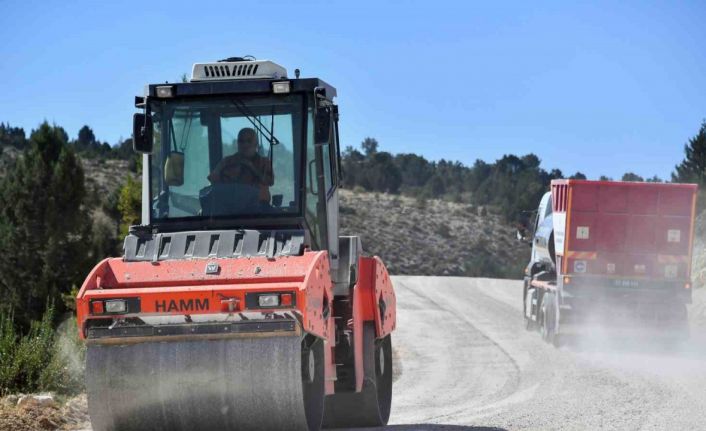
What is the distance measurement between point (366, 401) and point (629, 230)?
38.8 feet

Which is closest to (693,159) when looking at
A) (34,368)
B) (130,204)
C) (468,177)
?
(130,204)

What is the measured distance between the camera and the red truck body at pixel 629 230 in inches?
822

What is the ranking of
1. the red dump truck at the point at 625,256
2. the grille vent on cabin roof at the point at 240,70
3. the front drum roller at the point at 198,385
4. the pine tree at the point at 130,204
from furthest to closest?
the pine tree at the point at 130,204 → the red dump truck at the point at 625,256 → the grille vent on cabin roof at the point at 240,70 → the front drum roller at the point at 198,385

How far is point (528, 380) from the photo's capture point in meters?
17.1

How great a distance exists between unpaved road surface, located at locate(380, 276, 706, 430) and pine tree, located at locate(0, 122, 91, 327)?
17410 millimetres

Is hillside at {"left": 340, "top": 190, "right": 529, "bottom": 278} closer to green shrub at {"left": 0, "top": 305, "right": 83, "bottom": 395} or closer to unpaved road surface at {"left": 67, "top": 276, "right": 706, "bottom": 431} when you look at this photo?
unpaved road surface at {"left": 67, "top": 276, "right": 706, "bottom": 431}

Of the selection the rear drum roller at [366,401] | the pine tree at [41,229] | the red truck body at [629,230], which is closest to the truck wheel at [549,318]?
the red truck body at [629,230]

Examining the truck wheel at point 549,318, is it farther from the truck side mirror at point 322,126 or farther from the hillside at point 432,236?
the hillside at point 432,236

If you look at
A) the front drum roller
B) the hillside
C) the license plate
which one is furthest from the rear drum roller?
the hillside

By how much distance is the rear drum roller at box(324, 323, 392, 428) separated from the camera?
34.3 feet

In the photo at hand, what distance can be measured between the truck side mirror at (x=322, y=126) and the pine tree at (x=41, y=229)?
106 feet

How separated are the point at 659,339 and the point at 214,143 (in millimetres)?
13307

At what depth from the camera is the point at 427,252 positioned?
253 ft

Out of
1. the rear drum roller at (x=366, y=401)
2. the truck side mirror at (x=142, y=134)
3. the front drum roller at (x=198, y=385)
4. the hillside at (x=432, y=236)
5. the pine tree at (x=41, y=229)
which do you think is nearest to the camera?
the front drum roller at (x=198, y=385)
